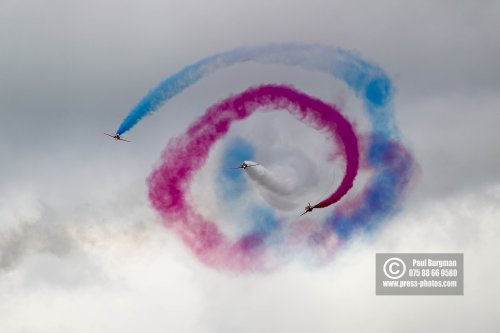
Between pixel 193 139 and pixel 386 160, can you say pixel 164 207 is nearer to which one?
pixel 193 139

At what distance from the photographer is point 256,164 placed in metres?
164

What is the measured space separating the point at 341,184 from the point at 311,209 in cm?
407

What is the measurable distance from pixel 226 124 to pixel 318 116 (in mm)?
9094

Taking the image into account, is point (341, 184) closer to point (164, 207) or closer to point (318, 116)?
point (318, 116)

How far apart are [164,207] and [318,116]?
18.1 meters

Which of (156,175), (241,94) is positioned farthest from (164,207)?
(241,94)

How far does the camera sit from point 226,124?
6486 inches

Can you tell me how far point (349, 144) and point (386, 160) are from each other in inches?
252

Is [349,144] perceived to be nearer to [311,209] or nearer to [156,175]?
[311,209]

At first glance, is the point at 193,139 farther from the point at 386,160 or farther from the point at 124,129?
the point at 386,160

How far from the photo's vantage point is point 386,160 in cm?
16738

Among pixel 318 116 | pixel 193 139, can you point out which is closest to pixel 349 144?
pixel 318 116

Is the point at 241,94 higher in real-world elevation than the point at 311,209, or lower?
higher

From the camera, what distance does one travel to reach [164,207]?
16800 centimetres
